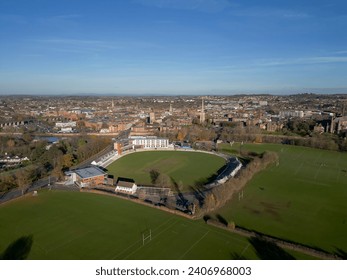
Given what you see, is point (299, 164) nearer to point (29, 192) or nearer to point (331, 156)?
point (331, 156)

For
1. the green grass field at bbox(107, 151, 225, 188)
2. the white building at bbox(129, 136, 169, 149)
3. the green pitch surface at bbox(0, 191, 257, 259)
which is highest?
the white building at bbox(129, 136, 169, 149)

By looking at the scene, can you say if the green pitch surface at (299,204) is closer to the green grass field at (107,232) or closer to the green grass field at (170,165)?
the green grass field at (107,232)

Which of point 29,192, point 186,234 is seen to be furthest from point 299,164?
point 29,192

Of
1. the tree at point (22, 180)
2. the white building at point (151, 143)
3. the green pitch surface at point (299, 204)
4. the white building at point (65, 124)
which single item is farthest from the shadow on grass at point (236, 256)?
the white building at point (65, 124)

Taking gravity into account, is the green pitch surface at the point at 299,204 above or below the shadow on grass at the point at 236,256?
below

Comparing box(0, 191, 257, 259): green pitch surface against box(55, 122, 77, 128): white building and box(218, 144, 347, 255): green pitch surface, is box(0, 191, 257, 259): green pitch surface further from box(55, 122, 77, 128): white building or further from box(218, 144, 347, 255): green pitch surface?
box(55, 122, 77, 128): white building

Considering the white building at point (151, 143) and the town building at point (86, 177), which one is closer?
the town building at point (86, 177)

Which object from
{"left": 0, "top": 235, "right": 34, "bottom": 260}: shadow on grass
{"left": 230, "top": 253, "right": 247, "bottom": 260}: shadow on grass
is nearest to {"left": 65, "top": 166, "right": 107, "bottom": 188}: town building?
{"left": 0, "top": 235, "right": 34, "bottom": 260}: shadow on grass
